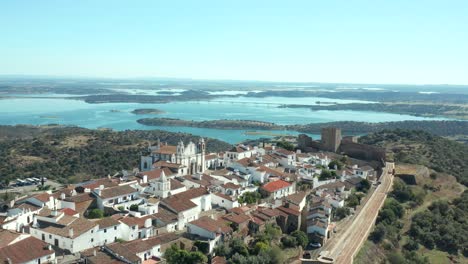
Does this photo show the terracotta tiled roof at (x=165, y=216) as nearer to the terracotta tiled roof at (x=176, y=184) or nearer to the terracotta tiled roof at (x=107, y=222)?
the terracotta tiled roof at (x=107, y=222)

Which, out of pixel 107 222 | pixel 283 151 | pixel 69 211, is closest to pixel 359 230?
pixel 107 222

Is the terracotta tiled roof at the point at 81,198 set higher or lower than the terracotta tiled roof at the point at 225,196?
higher

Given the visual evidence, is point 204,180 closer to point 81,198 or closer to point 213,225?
point 213,225

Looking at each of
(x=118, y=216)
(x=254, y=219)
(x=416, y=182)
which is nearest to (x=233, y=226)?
(x=254, y=219)

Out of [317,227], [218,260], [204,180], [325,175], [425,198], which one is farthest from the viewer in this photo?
[425,198]

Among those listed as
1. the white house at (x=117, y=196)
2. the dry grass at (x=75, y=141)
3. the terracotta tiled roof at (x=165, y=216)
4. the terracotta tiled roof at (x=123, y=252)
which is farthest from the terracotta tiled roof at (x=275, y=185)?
the dry grass at (x=75, y=141)

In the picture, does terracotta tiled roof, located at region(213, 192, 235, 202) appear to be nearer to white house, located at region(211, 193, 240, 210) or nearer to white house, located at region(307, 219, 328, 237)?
white house, located at region(211, 193, 240, 210)
